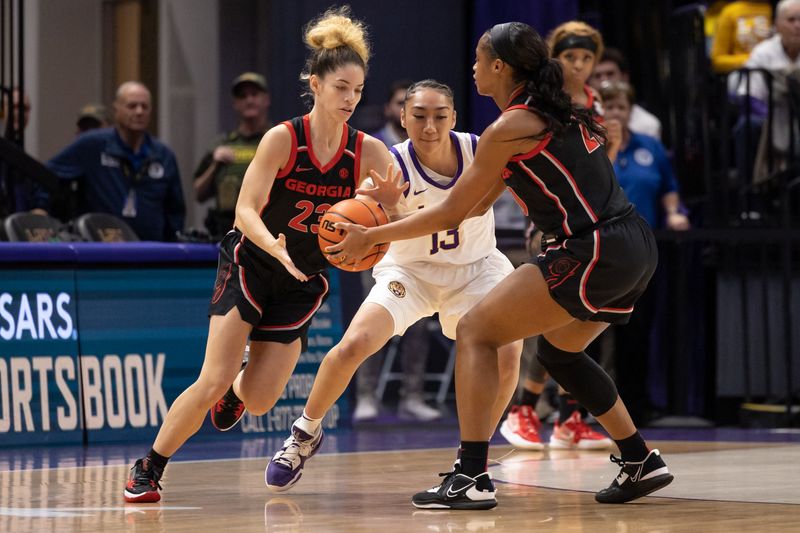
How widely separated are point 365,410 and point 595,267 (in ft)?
16.1

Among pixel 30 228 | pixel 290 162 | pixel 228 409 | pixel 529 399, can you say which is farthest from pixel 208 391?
pixel 30 228

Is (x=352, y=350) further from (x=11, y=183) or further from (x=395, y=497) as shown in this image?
(x=11, y=183)

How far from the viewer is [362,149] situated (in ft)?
19.1

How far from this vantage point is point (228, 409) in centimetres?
620

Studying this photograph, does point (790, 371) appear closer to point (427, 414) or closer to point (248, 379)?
point (427, 414)

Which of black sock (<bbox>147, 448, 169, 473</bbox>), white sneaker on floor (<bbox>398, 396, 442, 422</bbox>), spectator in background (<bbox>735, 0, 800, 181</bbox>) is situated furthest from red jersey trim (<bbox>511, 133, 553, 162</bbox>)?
white sneaker on floor (<bbox>398, 396, 442, 422</bbox>)

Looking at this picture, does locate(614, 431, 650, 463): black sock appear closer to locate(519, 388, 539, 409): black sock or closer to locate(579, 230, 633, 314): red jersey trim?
locate(579, 230, 633, 314): red jersey trim

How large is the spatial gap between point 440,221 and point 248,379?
4.32 feet

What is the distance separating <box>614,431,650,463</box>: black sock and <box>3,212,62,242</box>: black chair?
442cm

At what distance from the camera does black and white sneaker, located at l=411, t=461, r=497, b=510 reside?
513 cm

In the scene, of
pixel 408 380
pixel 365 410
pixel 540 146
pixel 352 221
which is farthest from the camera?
pixel 408 380

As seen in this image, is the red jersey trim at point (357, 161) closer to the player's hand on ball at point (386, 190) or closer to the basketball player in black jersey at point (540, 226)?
the player's hand on ball at point (386, 190)

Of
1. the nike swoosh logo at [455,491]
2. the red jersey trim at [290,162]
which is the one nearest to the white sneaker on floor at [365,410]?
the red jersey trim at [290,162]

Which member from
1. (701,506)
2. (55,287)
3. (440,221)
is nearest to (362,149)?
(440,221)
